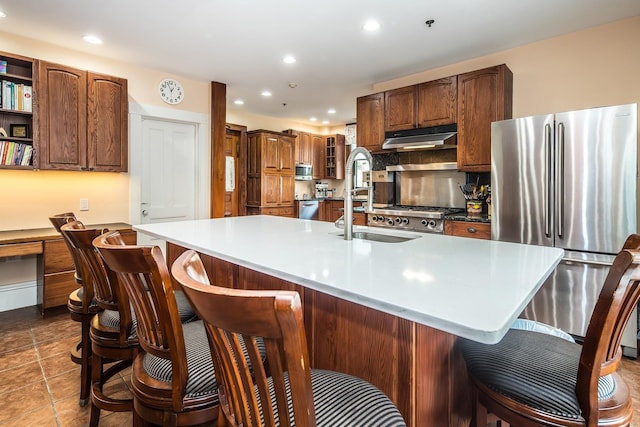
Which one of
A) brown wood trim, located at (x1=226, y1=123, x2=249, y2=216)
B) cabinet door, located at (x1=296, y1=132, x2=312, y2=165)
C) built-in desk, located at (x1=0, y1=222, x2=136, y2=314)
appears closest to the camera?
built-in desk, located at (x1=0, y1=222, x2=136, y2=314)

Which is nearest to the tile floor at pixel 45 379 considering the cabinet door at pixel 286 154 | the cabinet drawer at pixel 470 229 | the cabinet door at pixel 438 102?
the cabinet drawer at pixel 470 229

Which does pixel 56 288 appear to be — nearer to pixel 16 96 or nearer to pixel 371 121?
pixel 16 96

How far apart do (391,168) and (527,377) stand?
363 centimetres

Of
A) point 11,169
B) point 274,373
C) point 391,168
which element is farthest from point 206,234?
point 391,168

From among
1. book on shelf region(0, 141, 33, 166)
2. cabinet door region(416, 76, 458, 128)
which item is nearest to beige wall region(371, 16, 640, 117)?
cabinet door region(416, 76, 458, 128)

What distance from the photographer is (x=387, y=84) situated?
4.62 meters

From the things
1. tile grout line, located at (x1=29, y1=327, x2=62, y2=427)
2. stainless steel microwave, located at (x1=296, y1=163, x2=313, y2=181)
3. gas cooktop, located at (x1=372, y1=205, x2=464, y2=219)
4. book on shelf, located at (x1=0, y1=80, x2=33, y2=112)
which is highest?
book on shelf, located at (x1=0, y1=80, x2=33, y2=112)

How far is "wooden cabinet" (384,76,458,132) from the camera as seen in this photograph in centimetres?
375

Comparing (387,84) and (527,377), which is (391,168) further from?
(527,377)

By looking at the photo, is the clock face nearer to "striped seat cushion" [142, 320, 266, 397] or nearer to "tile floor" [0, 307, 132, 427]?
"tile floor" [0, 307, 132, 427]

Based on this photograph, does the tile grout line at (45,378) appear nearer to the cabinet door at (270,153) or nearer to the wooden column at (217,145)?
the wooden column at (217,145)

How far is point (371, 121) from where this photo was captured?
446 cm

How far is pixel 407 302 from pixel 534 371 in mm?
489

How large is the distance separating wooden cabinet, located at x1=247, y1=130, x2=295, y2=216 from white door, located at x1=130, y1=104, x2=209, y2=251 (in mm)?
1823
